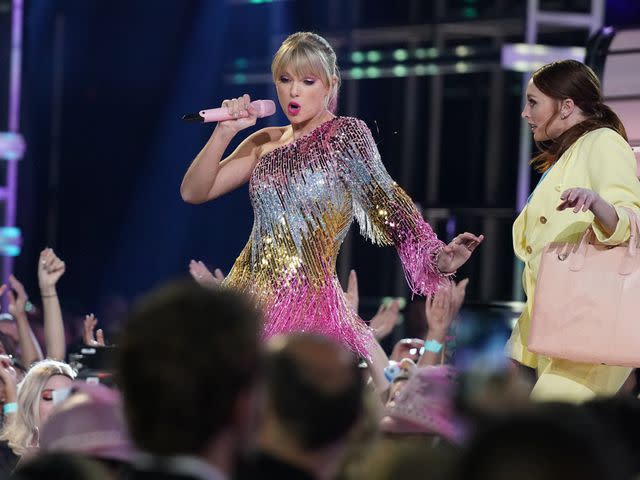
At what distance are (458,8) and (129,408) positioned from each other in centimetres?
720

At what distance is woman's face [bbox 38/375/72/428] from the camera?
3.94 meters

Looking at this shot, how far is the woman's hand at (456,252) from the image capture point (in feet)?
11.5

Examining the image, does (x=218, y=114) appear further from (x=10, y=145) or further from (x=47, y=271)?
(x=10, y=145)

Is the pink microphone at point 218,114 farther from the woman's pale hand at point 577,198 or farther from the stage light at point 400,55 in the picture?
the stage light at point 400,55

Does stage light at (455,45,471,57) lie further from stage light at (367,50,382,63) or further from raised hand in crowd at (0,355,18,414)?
raised hand in crowd at (0,355,18,414)

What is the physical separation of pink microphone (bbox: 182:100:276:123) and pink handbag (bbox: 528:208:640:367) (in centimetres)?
99

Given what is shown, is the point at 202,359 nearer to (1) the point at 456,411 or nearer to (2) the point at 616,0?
(1) the point at 456,411

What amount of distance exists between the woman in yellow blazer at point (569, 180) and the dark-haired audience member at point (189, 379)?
1789mm

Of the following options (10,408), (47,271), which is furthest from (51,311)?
(10,408)

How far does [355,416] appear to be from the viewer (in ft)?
5.56

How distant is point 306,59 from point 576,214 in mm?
933

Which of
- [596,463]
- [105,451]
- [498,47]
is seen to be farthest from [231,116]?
[498,47]

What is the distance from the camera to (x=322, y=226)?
3641mm

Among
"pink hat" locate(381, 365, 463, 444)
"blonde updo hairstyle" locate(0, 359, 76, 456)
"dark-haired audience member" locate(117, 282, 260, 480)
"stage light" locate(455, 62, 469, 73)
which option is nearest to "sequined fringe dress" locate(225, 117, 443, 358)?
"blonde updo hairstyle" locate(0, 359, 76, 456)
